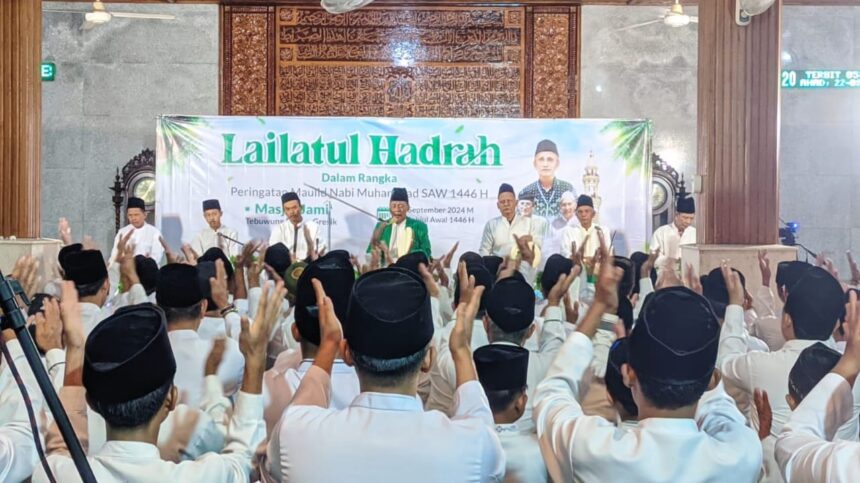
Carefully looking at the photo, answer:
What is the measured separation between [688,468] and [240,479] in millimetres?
972

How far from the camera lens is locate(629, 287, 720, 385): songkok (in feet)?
6.13

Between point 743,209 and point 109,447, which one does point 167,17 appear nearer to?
point 743,209

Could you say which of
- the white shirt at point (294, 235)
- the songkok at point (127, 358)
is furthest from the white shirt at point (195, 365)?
the white shirt at point (294, 235)

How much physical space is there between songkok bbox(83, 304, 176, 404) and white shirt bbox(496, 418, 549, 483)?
0.93 meters

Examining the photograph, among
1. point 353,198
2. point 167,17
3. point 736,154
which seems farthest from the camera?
point 167,17

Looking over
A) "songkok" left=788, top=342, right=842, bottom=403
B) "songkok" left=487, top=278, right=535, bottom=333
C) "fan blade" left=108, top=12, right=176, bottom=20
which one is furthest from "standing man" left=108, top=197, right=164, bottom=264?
"songkok" left=788, top=342, right=842, bottom=403

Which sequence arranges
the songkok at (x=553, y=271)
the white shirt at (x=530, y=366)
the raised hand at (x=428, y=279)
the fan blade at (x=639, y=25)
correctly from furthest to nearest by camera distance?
the fan blade at (x=639, y=25)
the songkok at (x=553, y=271)
the raised hand at (x=428, y=279)
the white shirt at (x=530, y=366)

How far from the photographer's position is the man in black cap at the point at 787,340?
8.93 feet

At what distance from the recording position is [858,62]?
31.6ft

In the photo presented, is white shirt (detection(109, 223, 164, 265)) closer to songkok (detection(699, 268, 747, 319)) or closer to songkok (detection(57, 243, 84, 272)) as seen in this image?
Answer: songkok (detection(57, 243, 84, 272))

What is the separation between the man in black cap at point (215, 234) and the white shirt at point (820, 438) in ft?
22.0

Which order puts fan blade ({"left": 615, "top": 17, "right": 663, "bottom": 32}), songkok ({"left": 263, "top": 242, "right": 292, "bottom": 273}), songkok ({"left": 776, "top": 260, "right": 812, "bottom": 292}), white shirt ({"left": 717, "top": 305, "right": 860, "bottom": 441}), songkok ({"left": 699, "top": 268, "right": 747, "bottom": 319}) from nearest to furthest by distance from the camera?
white shirt ({"left": 717, "top": 305, "right": 860, "bottom": 441})
songkok ({"left": 776, "top": 260, "right": 812, "bottom": 292})
songkok ({"left": 699, "top": 268, "right": 747, "bottom": 319})
songkok ({"left": 263, "top": 242, "right": 292, "bottom": 273})
fan blade ({"left": 615, "top": 17, "right": 663, "bottom": 32})

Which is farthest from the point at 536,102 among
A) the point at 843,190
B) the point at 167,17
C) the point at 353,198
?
the point at 167,17

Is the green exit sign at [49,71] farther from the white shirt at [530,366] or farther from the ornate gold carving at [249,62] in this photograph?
the white shirt at [530,366]
